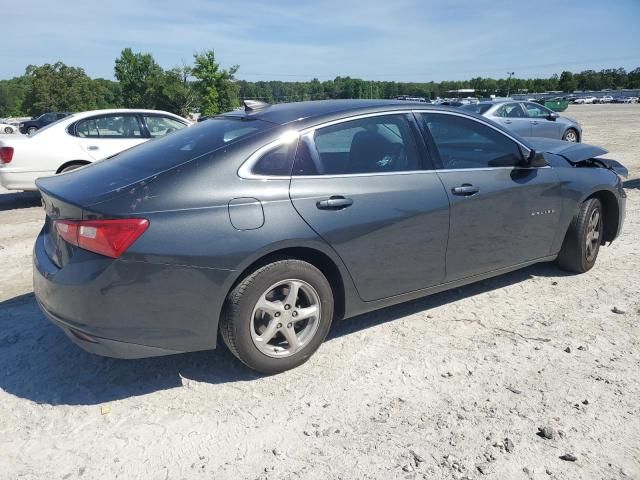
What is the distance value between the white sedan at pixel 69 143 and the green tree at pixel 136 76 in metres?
68.8

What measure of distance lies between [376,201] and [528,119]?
12.6 meters

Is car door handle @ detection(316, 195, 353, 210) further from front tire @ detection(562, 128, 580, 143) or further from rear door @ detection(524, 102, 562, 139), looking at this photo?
front tire @ detection(562, 128, 580, 143)

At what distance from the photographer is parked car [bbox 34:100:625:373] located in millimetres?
2768

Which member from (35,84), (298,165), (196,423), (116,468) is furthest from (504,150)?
(35,84)

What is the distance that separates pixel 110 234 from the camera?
270 centimetres

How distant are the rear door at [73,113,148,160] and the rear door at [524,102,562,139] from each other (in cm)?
1064

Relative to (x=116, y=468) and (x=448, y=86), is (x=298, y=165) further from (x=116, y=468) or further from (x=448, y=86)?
(x=448, y=86)

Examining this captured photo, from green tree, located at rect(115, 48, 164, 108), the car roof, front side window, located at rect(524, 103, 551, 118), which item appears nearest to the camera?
the car roof

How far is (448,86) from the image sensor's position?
5856 inches

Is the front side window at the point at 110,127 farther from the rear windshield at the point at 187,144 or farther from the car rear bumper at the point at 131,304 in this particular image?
the car rear bumper at the point at 131,304

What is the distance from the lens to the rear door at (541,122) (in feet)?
47.9

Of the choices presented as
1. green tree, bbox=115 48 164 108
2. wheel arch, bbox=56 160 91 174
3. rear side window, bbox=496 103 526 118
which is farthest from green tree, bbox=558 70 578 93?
wheel arch, bbox=56 160 91 174

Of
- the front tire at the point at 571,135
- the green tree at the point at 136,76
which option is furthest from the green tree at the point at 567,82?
the front tire at the point at 571,135

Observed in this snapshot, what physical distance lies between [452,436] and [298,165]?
1764mm
